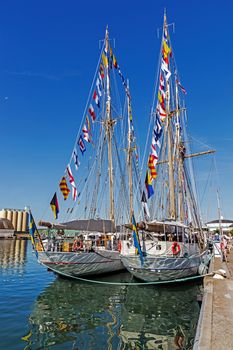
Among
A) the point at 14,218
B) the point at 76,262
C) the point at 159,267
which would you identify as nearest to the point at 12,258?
the point at 76,262

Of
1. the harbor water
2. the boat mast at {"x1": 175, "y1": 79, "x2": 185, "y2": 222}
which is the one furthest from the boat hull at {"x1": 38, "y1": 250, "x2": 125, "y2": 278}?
the boat mast at {"x1": 175, "y1": 79, "x2": 185, "y2": 222}

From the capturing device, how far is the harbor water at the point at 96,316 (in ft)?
35.3

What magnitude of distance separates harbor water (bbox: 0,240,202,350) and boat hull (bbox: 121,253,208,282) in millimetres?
794

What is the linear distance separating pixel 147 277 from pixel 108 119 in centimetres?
1960

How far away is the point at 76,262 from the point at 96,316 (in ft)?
29.7

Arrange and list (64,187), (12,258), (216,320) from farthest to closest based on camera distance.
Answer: (12,258) → (64,187) → (216,320)

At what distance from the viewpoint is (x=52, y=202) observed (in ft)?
72.7

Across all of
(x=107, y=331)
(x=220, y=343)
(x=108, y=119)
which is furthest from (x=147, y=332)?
(x=108, y=119)

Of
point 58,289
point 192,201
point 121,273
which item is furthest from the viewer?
point 192,201

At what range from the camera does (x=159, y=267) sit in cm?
1978

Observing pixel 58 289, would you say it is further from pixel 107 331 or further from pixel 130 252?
pixel 107 331

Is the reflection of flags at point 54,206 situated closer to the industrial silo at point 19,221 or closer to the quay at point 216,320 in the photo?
the quay at point 216,320

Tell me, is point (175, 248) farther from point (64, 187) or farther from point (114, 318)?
point (64, 187)

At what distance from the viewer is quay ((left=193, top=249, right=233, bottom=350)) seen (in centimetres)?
692
